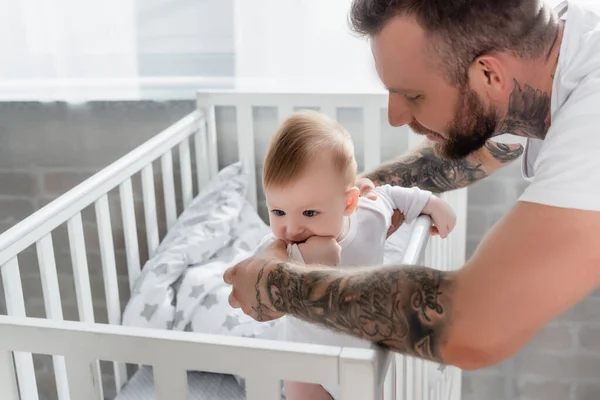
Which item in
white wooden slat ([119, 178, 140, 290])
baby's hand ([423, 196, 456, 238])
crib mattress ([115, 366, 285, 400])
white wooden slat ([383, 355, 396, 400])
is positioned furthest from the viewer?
white wooden slat ([119, 178, 140, 290])

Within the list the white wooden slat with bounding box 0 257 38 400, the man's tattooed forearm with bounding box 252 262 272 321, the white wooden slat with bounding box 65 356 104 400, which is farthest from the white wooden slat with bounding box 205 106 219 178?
the white wooden slat with bounding box 65 356 104 400

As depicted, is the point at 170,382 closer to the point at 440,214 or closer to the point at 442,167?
the point at 440,214

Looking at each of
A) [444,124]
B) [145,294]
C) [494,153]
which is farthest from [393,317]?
[145,294]

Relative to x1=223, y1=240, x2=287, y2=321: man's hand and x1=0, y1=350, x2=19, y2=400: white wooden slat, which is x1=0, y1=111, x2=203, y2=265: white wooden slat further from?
x1=223, y1=240, x2=287, y2=321: man's hand

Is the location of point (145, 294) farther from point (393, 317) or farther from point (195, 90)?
point (393, 317)

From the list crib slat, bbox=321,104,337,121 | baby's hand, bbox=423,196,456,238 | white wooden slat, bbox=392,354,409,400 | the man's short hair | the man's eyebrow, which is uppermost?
the man's short hair

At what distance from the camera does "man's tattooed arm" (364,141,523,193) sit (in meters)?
1.47

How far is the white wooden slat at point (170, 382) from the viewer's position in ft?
2.78

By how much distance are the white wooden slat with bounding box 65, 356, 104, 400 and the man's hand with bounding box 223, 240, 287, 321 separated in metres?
0.21

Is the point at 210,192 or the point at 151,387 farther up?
the point at 210,192

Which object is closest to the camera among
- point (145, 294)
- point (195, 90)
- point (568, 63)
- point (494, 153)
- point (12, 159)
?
point (568, 63)

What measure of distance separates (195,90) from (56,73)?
0.38m

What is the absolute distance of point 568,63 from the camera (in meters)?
0.98

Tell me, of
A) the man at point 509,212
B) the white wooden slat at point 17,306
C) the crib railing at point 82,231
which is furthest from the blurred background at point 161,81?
the white wooden slat at point 17,306
